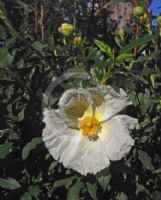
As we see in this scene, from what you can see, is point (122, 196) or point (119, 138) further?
point (122, 196)

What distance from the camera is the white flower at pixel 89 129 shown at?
5.44 ft

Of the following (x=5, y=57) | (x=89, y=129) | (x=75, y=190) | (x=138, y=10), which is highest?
(x=138, y=10)

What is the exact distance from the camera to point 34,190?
1.98m

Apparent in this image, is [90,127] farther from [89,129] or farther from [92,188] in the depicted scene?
[92,188]

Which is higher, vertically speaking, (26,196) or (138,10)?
(138,10)

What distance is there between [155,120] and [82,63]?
318 mm

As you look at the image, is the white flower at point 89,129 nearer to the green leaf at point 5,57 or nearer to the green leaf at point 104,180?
the green leaf at point 104,180

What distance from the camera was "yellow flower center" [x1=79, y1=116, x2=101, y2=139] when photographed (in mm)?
1757

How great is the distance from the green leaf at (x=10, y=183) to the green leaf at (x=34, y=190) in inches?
3.3

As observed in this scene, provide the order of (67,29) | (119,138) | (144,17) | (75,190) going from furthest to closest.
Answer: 1. (144,17)
2. (67,29)
3. (75,190)
4. (119,138)

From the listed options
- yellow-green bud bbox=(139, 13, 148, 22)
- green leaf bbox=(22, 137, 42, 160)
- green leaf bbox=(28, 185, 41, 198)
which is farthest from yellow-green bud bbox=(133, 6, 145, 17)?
green leaf bbox=(28, 185, 41, 198)

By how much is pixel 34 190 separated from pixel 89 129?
0.37 m

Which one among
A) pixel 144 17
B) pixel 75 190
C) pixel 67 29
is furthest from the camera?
pixel 144 17

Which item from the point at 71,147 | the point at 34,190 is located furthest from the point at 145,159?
the point at 34,190
